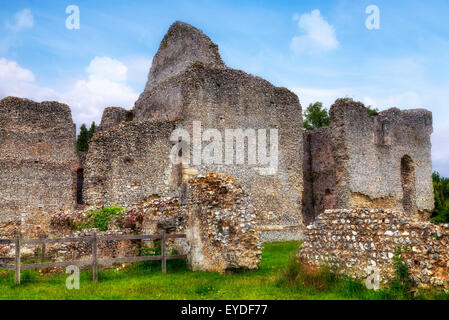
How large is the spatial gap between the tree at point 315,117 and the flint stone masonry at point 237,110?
70.8 feet

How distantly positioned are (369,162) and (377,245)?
1964 centimetres

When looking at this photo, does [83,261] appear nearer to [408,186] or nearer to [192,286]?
[192,286]

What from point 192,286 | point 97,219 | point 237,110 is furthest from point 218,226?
point 237,110

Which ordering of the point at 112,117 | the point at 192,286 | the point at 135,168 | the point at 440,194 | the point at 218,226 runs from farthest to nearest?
the point at 440,194, the point at 112,117, the point at 135,168, the point at 218,226, the point at 192,286

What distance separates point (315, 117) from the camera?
45531 mm

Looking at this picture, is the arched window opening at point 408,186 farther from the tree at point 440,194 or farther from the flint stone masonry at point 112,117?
the flint stone masonry at point 112,117

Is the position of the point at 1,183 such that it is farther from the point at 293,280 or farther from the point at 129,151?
the point at 293,280

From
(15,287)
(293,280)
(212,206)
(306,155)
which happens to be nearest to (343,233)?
(293,280)

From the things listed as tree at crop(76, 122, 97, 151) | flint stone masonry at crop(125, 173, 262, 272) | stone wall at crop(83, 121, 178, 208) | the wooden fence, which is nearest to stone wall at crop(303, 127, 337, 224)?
stone wall at crop(83, 121, 178, 208)

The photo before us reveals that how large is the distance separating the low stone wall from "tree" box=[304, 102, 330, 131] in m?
36.0

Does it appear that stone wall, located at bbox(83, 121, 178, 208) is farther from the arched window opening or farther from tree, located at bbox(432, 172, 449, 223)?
tree, located at bbox(432, 172, 449, 223)

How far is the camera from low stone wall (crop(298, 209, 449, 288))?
777cm

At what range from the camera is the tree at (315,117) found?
149ft

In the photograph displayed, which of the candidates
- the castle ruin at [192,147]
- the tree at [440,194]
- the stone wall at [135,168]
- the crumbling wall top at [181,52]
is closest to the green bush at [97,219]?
the castle ruin at [192,147]
